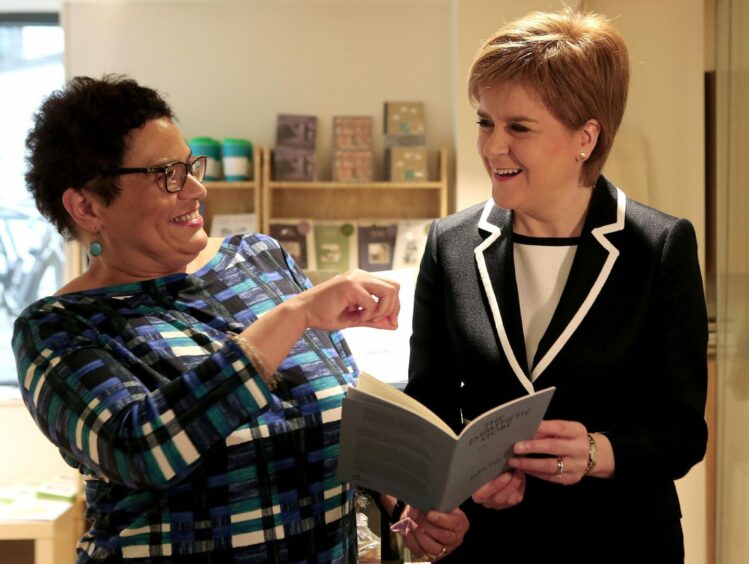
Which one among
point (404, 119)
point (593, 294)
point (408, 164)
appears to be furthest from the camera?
point (404, 119)

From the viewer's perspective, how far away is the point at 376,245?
15.5 feet

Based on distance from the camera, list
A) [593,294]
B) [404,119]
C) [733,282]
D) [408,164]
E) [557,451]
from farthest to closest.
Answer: [404,119] → [408,164] → [733,282] → [593,294] → [557,451]

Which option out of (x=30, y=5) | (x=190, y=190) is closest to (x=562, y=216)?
(x=190, y=190)

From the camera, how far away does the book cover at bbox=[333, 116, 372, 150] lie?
185 inches

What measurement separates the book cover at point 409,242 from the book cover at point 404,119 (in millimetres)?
470

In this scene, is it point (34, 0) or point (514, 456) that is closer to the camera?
point (514, 456)

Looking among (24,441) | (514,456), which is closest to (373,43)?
(24,441)

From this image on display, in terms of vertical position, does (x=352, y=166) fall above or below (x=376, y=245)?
above

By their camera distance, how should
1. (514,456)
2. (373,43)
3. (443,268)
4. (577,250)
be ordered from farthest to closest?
(373,43) < (443,268) < (577,250) < (514,456)

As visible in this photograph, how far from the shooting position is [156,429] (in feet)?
3.97

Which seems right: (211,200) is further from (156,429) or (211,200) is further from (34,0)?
(156,429)

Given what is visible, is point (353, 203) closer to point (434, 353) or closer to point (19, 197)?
point (19, 197)

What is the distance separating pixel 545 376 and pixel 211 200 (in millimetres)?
3630

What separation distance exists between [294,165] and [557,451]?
3500 millimetres
